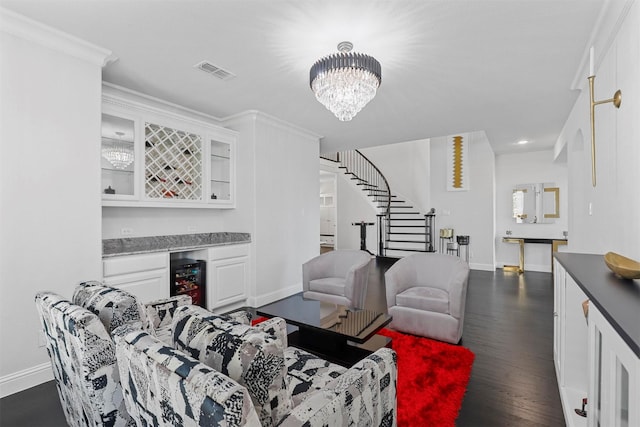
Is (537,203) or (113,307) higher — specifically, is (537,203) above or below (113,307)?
above

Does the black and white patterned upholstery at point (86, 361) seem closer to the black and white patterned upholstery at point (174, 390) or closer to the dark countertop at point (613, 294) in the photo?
the black and white patterned upholstery at point (174, 390)

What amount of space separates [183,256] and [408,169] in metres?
7.31

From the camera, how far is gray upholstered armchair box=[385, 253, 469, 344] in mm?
2871

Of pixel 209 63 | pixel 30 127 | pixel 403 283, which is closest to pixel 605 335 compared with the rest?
pixel 403 283

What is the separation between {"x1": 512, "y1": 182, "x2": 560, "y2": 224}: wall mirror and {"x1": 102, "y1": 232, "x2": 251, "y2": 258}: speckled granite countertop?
5.92 meters

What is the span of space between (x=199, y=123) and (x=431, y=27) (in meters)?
2.84

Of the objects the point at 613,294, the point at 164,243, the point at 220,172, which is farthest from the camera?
the point at 220,172

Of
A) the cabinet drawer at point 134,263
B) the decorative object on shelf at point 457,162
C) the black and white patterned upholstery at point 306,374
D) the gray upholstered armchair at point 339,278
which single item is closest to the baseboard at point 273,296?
the gray upholstered armchair at point 339,278

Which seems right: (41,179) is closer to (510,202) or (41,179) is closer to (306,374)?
(306,374)

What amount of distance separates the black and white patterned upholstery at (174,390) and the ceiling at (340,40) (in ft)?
6.91

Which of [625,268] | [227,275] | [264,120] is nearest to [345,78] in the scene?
Result: [625,268]

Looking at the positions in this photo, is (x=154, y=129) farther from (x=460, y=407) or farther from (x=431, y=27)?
(x=460, y=407)

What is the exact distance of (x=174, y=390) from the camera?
2.74 ft

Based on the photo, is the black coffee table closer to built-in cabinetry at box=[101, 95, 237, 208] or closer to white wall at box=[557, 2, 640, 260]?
white wall at box=[557, 2, 640, 260]
